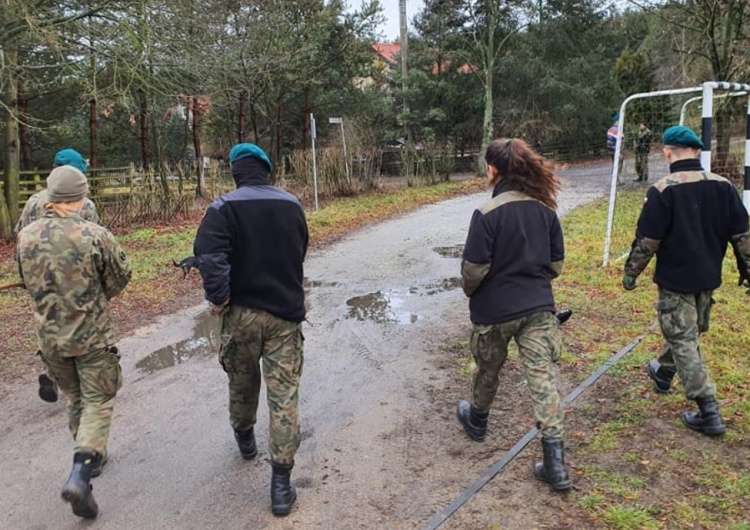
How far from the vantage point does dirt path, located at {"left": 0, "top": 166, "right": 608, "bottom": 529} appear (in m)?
2.99

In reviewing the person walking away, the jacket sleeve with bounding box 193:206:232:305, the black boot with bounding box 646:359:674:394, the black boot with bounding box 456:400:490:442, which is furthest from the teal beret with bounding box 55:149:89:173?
the black boot with bounding box 646:359:674:394

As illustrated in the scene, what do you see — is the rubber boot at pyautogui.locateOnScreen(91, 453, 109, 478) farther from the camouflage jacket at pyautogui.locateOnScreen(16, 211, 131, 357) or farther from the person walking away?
the camouflage jacket at pyautogui.locateOnScreen(16, 211, 131, 357)

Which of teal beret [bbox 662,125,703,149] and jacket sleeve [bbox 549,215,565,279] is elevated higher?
teal beret [bbox 662,125,703,149]

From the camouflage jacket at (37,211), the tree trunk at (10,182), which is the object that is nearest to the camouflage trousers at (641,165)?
the camouflage jacket at (37,211)

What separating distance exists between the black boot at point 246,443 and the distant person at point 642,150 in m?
8.61

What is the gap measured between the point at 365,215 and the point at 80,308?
36.2ft

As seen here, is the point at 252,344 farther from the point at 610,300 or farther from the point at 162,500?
the point at 610,300

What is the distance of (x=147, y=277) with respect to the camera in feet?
27.7

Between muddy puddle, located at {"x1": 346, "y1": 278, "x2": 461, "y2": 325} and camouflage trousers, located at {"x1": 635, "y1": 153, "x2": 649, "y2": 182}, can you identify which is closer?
muddy puddle, located at {"x1": 346, "y1": 278, "x2": 461, "y2": 325}

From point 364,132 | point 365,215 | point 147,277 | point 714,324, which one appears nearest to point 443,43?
point 364,132

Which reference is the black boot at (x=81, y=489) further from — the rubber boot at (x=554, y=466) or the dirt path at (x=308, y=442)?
the rubber boot at (x=554, y=466)

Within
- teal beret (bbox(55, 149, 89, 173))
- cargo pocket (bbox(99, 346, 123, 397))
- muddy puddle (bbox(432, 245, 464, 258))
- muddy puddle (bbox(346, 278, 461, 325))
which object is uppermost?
teal beret (bbox(55, 149, 89, 173))

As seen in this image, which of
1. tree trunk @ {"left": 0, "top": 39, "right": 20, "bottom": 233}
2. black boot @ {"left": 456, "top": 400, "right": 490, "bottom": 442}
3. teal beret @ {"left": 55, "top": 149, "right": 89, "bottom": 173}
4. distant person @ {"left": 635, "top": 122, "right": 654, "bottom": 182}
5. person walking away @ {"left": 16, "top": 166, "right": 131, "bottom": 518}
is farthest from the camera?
tree trunk @ {"left": 0, "top": 39, "right": 20, "bottom": 233}

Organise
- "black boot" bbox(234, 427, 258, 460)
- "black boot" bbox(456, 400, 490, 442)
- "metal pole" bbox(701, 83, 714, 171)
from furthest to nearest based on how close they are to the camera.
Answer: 1. "metal pole" bbox(701, 83, 714, 171)
2. "black boot" bbox(456, 400, 490, 442)
3. "black boot" bbox(234, 427, 258, 460)
